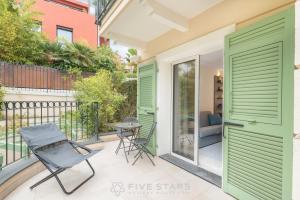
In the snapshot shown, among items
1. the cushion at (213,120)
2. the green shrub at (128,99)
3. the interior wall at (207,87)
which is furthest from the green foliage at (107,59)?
the cushion at (213,120)

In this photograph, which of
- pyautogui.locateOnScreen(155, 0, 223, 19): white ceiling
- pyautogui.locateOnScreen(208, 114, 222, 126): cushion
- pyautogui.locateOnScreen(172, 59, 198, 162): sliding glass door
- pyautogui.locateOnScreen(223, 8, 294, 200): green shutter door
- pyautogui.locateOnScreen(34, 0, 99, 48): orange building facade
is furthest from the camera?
pyautogui.locateOnScreen(34, 0, 99, 48): orange building facade

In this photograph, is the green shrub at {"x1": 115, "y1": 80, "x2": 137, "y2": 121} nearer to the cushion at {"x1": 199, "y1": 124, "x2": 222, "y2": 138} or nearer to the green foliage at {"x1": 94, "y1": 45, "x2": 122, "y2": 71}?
the green foliage at {"x1": 94, "y1": 45, "x2": 122, "y2": 71}

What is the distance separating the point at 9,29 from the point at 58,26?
400cm

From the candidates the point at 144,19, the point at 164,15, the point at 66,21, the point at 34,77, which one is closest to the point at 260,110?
the point at 164,15

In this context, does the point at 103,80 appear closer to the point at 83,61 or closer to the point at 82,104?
the point at 82,104

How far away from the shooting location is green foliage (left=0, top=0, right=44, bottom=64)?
6.94 m

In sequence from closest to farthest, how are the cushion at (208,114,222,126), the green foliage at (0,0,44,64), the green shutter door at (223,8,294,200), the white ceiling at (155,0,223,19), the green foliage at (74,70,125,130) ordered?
the green shutter door at (223,8,294,200)
the white ceiling at (155,0,223,19)
the green foliage at (74,70,125,130)
the cushion at (208,114,222,126)
the green foliage at (0,0,44,64)

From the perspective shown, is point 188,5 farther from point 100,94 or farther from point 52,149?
point 100,94

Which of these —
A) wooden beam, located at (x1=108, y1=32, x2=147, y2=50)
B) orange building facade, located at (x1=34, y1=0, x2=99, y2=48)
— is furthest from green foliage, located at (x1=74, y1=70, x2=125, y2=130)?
orange building facade, located at (x1=34, y1=0, x2=99, y2=48)

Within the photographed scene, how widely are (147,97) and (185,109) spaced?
101cm

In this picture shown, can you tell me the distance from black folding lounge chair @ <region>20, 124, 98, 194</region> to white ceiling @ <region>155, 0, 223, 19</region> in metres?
2.76

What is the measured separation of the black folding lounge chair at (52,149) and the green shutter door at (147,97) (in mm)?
1560

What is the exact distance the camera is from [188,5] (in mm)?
2596

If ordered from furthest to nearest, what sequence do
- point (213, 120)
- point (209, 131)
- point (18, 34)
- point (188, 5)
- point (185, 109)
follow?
point (18, 34)
point (213, 120)
point (209, 131)
point (185, 109)
point (188, 5)
